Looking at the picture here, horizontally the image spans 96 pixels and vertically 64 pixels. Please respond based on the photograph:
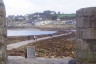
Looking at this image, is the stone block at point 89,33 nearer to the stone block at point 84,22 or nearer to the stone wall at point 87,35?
the stone wall at point 87,35

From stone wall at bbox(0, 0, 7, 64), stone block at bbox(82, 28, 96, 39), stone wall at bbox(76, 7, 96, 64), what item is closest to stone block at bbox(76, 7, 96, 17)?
stone wall at bbox(76, 7, 96, 64)

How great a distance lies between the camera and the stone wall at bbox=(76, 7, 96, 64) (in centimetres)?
980

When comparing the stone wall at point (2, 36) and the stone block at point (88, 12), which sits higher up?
the stone block at point (88, 12)

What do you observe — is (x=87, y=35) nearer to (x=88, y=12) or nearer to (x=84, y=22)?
(x=84, y=22)

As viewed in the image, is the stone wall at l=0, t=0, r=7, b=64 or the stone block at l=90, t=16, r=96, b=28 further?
the stone block at l=90, t=16, r=96, b=28

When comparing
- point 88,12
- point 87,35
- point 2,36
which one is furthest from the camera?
point 87,35

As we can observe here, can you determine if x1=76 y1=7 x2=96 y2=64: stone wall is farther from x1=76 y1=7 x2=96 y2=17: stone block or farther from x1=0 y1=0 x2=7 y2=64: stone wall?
x1=0 y1=0 x2=7 y2=64: stone wall

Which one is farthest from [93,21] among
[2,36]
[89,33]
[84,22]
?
[2,36]

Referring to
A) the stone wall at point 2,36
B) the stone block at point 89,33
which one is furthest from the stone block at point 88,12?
the stone wall at point 2,36

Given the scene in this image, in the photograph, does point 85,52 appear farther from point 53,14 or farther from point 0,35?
point 53,14

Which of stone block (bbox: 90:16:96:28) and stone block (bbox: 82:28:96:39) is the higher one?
stone block (bbox: 90:16:96:28)

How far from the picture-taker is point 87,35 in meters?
9.88

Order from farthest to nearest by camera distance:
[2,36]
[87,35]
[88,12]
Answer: [87,35] → [88,12] → [2,36]

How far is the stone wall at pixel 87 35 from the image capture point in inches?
386
